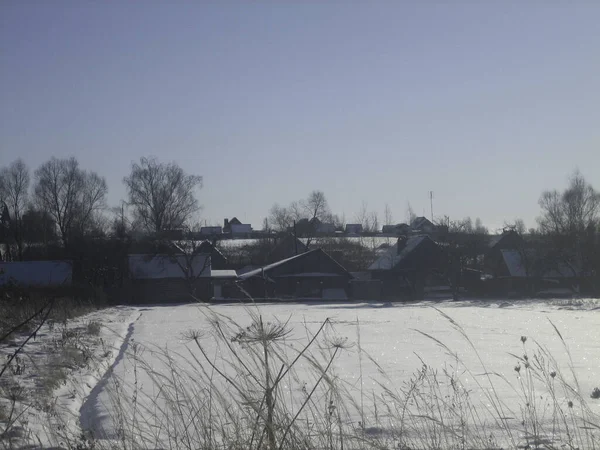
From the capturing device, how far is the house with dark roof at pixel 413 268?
5631 centimetres

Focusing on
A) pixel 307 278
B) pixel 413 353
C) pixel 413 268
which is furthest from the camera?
pixel 307 278

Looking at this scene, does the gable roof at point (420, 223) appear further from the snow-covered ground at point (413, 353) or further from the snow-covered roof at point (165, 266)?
the snow-covered ground at point (413, 353)

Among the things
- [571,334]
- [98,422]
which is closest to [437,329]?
[571,334]

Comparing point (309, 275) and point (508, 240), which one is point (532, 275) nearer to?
point (508, 240)

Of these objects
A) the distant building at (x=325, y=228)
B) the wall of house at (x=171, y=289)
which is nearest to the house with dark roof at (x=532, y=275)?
the distant building at (x=325, y=228)

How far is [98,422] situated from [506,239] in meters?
58.3

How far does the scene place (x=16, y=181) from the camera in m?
52.8

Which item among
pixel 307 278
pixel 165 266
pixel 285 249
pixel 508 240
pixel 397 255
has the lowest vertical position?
pixel 307 278

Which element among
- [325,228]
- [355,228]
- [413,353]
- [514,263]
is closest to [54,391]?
[413,353]

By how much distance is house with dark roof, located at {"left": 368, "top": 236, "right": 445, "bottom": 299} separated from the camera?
2217 inches

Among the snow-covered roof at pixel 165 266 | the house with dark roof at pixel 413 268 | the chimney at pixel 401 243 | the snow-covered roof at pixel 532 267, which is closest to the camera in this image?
the snow-covered roof at pixel 532 267

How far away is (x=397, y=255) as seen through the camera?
189ft

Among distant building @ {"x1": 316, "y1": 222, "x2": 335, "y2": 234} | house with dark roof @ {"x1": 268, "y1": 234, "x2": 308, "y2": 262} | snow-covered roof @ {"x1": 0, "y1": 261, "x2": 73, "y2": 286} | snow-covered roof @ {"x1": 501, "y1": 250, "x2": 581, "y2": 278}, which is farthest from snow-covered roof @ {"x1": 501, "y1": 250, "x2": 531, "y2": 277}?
snow-covered roof @ {"x1": 0, "y1": 261, "x2": 73, "y2": 286}

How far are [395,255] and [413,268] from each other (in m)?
2.12
